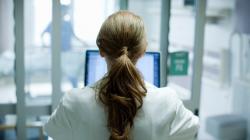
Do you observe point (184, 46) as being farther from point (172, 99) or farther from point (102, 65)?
point (172, 99)

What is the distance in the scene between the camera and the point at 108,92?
1.07m

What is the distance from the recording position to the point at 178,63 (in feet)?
7.92

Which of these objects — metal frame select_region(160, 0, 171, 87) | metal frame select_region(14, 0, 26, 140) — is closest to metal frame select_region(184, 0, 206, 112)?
metal frame select_region(160, 0, 171, 87)

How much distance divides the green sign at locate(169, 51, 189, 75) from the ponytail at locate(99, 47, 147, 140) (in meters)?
1.35

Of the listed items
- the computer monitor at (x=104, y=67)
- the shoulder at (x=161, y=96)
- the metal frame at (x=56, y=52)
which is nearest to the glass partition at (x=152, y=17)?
the metal frame at (x=56, y=52)

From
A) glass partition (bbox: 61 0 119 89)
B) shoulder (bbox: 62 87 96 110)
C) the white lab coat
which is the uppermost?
glass partition (bbox: 61 0 119 89)

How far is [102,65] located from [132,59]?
49 cm

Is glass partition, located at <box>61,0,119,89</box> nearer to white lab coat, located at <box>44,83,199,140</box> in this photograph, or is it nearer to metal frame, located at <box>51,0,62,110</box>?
metal frame, located at <box>51,0,62,110</box>

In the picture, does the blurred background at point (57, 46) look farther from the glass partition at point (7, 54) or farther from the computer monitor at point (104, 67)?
the computer monitor at point (104, 67)

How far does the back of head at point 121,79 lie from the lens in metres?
1.05

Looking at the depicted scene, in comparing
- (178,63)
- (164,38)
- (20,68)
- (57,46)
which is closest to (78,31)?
(57,46)

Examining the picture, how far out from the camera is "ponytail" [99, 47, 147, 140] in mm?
1051

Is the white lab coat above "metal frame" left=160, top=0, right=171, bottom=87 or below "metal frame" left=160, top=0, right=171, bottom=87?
below

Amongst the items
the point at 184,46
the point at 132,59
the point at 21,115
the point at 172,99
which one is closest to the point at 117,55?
the point at 132,59
